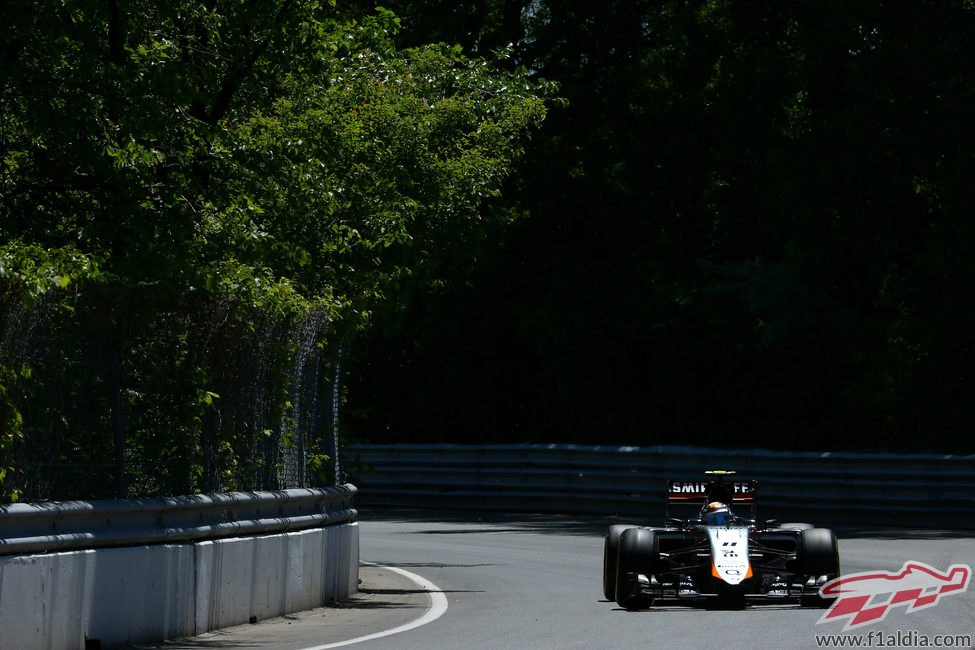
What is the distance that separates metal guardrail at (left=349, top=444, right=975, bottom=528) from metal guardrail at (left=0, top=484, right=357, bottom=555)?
714 centimetres

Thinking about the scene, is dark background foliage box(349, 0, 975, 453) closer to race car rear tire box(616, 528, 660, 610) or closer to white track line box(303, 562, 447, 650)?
white track line box(303, 562, 447, 650)

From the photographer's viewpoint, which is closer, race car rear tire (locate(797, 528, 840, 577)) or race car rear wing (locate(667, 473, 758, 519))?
race car rear tire (locate(797, 528, 840, 577))

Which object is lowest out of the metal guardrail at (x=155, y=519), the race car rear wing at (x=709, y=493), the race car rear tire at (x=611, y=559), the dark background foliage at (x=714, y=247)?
the race car rear tire at (x=611, y=559)

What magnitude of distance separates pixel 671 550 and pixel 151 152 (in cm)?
506

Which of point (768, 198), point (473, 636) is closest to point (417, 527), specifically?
point (768, 198)

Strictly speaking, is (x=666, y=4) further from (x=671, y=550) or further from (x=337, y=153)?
(x=671, y=550)

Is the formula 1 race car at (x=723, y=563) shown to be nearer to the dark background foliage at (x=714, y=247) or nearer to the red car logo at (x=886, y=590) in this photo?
the red car logo at (x=886, y=590)

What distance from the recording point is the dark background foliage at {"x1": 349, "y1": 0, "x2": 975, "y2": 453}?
79.3 ft

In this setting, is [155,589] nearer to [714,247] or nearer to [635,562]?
[635,562]

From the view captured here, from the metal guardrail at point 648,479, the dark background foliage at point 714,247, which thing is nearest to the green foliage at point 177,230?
the metal guardrail at point 648,479

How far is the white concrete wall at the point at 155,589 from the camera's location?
9.02 meters

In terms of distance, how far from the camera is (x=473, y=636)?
35.1ft

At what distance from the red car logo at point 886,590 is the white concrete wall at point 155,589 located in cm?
413

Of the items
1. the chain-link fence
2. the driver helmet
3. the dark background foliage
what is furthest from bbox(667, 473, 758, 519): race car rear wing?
→ the dark background foliage
